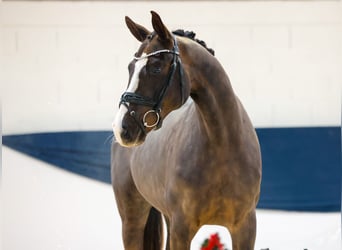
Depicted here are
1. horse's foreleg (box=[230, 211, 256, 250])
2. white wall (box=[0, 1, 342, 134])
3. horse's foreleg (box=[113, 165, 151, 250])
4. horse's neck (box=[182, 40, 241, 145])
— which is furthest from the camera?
white wall (box=[0, 1, 342, 134])

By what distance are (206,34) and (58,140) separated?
1.12 meters

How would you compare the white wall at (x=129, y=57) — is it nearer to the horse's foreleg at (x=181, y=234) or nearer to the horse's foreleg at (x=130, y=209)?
the horse's foreleg at (x=130, y=209)

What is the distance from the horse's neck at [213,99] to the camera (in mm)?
2236

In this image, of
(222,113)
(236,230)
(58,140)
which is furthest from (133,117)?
(58,140)

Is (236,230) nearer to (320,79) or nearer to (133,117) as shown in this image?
(133,117)

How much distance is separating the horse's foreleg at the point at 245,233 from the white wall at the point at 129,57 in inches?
72.0

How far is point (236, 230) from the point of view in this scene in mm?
2408

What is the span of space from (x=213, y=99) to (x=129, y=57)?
2.02 m

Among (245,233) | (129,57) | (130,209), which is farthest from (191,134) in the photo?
(129,57)

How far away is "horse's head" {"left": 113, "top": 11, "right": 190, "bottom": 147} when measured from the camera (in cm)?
207

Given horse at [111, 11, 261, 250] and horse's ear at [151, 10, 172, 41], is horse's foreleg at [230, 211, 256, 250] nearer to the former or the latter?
horse at [111, 11, 261, 250]

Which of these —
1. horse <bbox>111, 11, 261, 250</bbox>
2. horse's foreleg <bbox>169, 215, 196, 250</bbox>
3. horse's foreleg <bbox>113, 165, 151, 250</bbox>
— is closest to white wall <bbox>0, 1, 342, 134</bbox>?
horse's foreleg <bbox>113, 165, 151, 250</bbox>

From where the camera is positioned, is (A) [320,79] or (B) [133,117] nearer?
(B) [133,117]

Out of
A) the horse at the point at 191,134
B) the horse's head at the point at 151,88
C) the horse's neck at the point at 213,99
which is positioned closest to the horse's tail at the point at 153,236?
the horse at the point at 191,134
